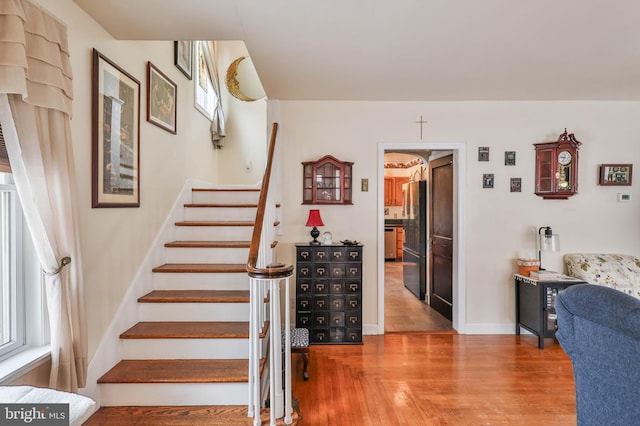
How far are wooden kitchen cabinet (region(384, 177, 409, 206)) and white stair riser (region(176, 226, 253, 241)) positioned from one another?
20.7 ft

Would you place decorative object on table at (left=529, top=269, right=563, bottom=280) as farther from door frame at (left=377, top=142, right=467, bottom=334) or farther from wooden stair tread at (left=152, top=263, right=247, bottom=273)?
wooden stair tread at (left=152, top=263, right=247, bottom=273)

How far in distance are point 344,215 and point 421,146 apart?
117 cm

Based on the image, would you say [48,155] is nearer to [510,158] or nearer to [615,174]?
[510,158]

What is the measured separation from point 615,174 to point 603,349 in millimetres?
3403

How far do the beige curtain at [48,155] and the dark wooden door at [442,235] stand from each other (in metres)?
3.65

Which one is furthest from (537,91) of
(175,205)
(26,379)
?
(26,379)

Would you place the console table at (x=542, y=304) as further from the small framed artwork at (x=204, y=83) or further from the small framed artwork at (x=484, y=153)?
the small framed artwork at (x=204, y=83)

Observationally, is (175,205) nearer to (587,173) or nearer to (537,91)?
(537,91)

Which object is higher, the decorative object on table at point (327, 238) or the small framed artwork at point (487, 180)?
the small framed artwork at point (487, 180)

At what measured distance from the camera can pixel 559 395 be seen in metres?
2.45

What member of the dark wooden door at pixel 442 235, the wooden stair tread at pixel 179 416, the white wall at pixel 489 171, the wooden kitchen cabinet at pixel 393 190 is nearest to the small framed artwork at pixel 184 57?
the white wall at pixel 489 171

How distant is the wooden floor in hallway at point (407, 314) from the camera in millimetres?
3906

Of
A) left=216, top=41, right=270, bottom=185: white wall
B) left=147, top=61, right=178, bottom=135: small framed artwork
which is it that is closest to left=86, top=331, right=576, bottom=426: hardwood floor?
left=147, top=61, right=178, bottom=135: small framed artwork

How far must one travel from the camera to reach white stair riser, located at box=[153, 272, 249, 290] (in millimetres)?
2750
